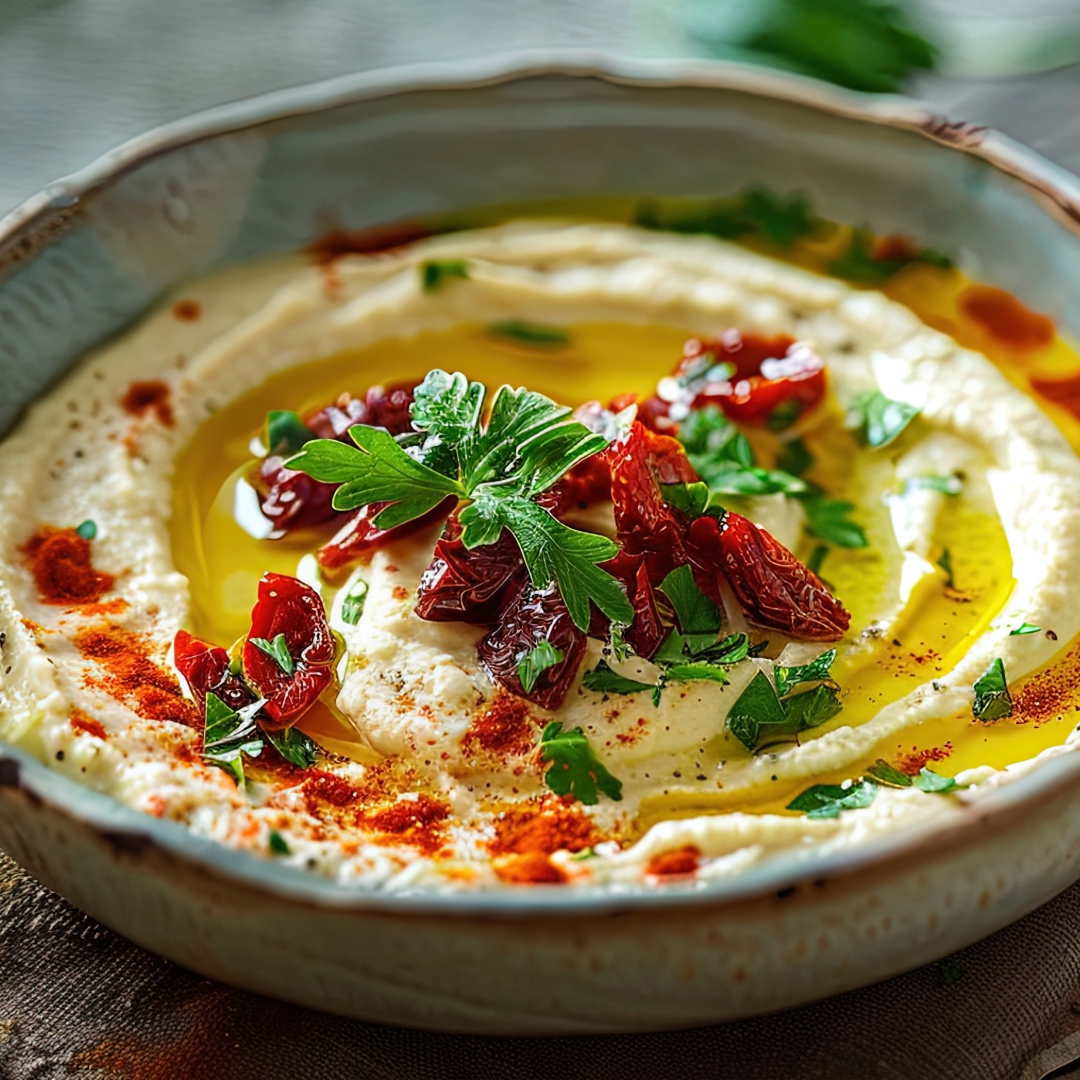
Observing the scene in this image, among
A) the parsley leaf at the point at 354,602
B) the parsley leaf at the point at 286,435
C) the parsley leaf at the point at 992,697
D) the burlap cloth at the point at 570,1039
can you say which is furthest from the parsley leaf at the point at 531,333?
the burlap cloth at the point at 570,1039

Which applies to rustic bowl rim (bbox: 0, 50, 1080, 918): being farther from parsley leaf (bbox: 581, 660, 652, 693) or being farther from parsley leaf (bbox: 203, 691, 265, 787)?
Answer: parsley leaf (bbox: 581, 660, 652, 693)

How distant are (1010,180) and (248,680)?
3.20m

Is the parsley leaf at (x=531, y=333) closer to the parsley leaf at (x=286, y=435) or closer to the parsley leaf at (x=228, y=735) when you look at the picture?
the parsley leaf at (x=286, y=435)

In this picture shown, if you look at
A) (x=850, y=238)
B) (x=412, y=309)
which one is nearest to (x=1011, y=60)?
(x=850, y=238)

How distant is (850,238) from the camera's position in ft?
16.9

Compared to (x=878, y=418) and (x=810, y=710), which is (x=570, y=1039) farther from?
(x=878, y=418)

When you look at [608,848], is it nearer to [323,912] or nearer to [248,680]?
[323,912]

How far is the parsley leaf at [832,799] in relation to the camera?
3.21 m

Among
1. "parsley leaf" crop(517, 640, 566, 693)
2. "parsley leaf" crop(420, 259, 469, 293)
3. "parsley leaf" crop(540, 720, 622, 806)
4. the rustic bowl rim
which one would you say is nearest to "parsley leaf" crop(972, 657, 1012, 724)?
the rustic bowl rim

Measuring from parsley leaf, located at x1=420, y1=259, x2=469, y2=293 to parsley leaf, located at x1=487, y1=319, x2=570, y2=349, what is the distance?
0.77ft

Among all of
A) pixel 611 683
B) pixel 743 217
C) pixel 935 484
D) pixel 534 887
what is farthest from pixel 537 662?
pixel 743 217

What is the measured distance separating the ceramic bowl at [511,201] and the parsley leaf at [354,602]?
1.18 metres

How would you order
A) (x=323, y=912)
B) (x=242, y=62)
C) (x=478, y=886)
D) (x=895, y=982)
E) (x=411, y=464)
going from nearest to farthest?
(x=323, y=912), (x=478, y=886), (x=895, y=982), (x=411, y=464), (x=242, y=62)

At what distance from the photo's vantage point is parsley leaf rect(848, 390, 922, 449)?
14.5 feet
